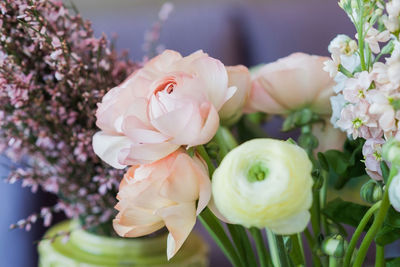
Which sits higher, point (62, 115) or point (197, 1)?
point (62, 115)

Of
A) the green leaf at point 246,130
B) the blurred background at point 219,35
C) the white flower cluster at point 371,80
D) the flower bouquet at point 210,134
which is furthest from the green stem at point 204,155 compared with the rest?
the blurred background at point 219,35

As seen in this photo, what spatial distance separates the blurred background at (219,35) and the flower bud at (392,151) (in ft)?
1.90

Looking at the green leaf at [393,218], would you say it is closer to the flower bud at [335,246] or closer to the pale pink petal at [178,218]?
the flower bud at [335,246]

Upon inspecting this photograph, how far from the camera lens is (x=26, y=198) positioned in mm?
848

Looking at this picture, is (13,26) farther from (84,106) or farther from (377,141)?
(377,141)

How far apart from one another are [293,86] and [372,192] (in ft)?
0.44

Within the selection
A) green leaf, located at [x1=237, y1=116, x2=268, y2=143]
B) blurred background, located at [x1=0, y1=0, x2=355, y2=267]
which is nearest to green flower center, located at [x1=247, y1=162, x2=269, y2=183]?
green leaf, located at [x1=237, y1=116, x2=268, y2=143]

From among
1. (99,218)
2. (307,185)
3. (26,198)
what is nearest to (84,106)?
(99,218)

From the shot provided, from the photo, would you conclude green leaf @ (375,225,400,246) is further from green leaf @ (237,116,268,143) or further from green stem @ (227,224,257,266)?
green leaf @ (237,116,268,143)

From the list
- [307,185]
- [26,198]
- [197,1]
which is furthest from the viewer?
[197,1]

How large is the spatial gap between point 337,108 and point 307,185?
12 cm

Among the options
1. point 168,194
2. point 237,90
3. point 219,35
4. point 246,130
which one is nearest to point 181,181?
point 168,194

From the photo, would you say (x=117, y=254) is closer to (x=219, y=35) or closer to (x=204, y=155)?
(x=204, y=155)

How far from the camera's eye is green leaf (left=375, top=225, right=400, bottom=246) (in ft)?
1.21
